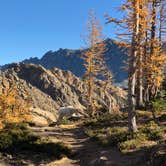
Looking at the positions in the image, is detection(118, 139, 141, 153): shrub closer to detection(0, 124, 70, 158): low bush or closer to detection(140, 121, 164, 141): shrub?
detection(140, 121, 164, 141): shrub

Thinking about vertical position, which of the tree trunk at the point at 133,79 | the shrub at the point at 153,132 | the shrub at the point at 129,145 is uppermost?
the tree trunk at the point at 133,79

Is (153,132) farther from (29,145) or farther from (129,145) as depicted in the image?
(29,145)

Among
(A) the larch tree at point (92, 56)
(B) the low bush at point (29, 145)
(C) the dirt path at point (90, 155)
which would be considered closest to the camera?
(C) the dirt path at point (90, 155)

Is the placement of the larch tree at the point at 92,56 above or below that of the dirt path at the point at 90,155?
above

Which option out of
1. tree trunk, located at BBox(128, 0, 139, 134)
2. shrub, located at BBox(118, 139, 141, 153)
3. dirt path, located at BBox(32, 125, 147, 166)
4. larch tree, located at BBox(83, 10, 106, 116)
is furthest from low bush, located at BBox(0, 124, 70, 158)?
larch tree, located at BBox(83, 10, 106, 116)

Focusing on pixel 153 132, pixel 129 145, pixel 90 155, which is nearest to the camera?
pixel 129 145

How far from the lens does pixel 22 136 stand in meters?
25.2

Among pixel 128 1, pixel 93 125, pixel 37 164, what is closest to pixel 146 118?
pixel 93 125

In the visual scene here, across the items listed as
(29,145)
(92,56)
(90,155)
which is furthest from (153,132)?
(92,56)

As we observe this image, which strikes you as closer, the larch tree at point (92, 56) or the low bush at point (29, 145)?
the low bush at point (29, 145)

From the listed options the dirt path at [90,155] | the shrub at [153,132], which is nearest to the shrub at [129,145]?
the dirt path at [90,155]

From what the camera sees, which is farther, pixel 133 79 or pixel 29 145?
pixel 133 79

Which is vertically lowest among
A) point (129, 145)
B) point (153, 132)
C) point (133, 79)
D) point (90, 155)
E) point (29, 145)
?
point (90, 155)

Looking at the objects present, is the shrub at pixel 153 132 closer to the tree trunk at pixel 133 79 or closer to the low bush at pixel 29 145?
the tree trunk at pixel 133 79
